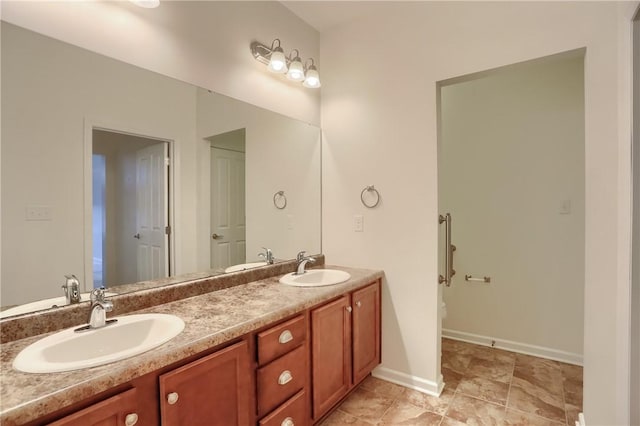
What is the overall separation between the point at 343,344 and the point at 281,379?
1.83 feet

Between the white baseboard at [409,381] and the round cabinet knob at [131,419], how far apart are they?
1804mm

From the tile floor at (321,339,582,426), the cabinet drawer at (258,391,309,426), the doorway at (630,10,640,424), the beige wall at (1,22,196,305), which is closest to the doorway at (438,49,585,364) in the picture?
the tile floor at (321,339,582,426)

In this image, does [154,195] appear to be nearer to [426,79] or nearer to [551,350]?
[426,79]

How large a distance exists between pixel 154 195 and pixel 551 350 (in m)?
3.19

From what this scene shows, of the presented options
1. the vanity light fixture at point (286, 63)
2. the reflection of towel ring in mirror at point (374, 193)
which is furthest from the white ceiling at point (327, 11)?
the reflection of towel ring in mirror at point (374, 193)

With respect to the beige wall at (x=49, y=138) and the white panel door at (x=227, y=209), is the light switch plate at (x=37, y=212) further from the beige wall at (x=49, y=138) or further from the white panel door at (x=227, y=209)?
the white panel door at (x=227, y=209)

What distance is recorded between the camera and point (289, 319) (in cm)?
148

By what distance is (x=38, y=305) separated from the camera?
46.4 inches

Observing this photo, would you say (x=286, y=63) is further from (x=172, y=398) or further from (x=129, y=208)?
(x=172, y=398)

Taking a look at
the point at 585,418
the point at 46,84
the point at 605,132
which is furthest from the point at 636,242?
the point at 46,84

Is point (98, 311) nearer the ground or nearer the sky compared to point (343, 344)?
nearer the sky

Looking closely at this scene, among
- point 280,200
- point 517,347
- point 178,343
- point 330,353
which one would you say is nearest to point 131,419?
point 178,343

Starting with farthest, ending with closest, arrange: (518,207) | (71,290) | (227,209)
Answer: (518,207)
(227,209)
(71,290)

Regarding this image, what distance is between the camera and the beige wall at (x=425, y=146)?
1525 millimetres
